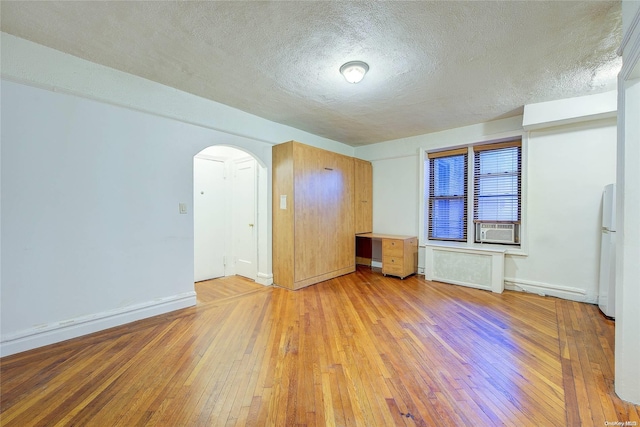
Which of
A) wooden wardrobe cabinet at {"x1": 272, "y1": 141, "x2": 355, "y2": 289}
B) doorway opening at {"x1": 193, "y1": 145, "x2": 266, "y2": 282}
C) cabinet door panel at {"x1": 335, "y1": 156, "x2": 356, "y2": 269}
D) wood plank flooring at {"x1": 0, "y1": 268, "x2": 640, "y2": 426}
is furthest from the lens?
cabinet door panel at {"x1": 335, "y1": 156, "x2": 356, "y2": 269}

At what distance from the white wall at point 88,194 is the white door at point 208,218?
1353mm

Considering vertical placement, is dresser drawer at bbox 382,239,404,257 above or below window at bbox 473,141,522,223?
below

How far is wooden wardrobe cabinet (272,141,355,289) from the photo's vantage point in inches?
157

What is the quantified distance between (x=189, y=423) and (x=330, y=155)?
3948 mm

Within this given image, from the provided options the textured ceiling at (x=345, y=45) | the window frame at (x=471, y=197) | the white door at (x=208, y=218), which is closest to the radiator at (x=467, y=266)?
the window frame at (x=471, y=197)

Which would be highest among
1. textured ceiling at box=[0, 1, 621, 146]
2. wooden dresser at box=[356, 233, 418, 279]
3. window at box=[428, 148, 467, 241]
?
textured ceiling at box=[0, 1, 621, 146]

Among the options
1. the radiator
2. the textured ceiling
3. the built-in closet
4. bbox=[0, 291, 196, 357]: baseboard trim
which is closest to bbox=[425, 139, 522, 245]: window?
the radiator

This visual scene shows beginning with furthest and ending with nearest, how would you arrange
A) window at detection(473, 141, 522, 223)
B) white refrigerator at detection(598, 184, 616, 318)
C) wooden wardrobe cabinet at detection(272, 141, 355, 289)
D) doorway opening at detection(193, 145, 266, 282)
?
doorway opening at detection(193, 145, 266, 282)
window at detection(473, 141, 522, 223)
wooden wardrobe cabinet at detection(272, 141, 355, 289)
white refrigerator at detection(598, 184, 616, 318)

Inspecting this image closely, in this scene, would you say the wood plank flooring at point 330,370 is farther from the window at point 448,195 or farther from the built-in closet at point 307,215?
the window at point 448,195

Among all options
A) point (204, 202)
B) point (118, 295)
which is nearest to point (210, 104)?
point (204, 202)

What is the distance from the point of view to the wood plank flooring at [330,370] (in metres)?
1.57

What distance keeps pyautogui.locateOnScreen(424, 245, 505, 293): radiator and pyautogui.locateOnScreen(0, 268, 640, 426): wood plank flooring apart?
2.41ft

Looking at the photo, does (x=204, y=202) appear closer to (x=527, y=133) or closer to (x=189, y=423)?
(x=189, y=423)

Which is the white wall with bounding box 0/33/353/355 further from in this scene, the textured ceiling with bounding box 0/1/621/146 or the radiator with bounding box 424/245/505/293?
the radiator with bounding box 424/245/505/293
